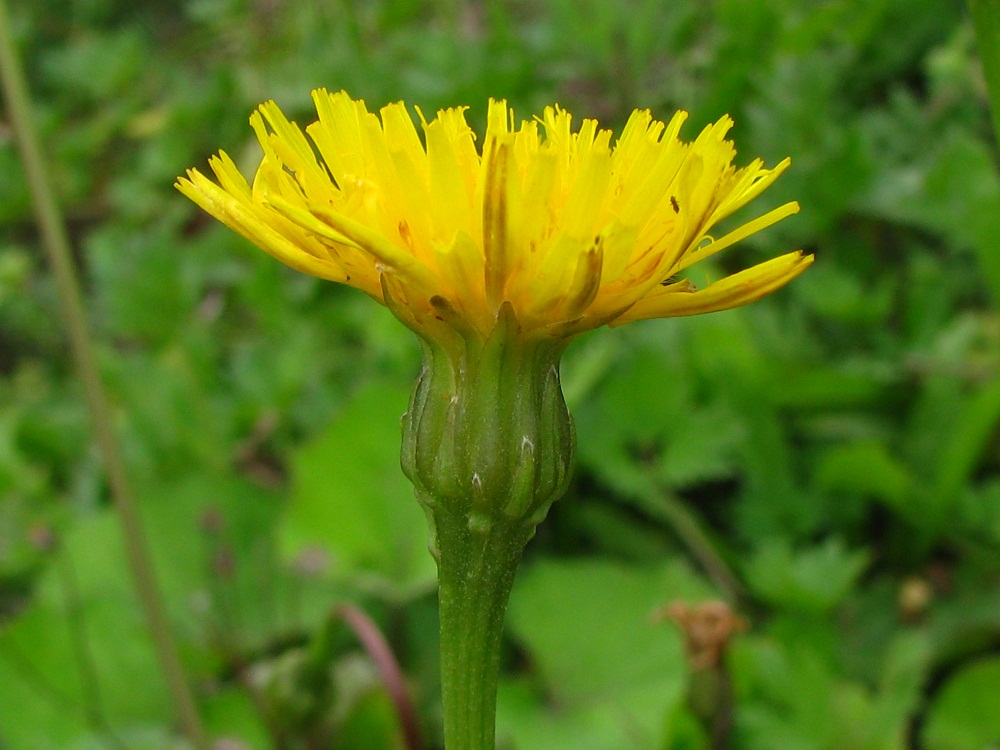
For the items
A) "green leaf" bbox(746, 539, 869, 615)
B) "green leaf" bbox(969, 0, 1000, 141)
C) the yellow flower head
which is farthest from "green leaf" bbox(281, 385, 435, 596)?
"green leaf" bbox(969, 0, 1000, 141)

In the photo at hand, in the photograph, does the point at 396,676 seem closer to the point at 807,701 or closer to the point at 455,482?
the point at 807,701

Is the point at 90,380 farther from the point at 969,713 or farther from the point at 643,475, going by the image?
the point at 969,713

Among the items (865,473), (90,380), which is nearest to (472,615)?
(90,380)

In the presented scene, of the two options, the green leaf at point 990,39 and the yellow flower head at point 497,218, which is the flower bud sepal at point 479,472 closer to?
the yellow flower head at point 497,218

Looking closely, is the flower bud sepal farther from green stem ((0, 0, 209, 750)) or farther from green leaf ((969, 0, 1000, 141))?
green stem ((0, 0, 209, 750))

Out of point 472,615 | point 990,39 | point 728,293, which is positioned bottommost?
point 472,615

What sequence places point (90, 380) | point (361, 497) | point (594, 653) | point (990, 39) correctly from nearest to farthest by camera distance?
point (990, 39) < point (90, 380) < point (594, 653) < point (361, 497)

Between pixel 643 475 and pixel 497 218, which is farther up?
pixel 643 475
